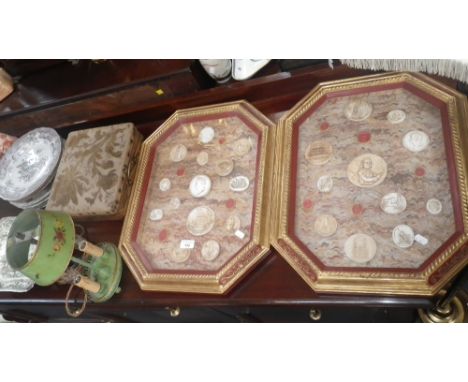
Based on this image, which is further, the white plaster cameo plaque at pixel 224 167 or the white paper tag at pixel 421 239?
the white plaster cameo plaque at pixel 224 167

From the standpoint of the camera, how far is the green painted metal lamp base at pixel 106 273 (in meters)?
1.21

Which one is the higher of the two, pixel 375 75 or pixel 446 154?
pixel 375 75

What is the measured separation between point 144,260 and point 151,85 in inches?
28.5

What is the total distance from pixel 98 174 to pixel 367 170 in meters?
0.99

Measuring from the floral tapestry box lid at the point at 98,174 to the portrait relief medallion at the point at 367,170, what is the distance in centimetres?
84

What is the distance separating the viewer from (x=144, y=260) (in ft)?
4.07

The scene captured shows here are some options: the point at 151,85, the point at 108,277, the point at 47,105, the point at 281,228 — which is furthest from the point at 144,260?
the point at 47,105

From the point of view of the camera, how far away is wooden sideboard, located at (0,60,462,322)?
108 centimetres

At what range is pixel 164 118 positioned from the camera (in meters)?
1.61

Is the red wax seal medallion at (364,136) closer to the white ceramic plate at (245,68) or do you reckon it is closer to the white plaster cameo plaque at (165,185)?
the white ceramic plate at (245,68)

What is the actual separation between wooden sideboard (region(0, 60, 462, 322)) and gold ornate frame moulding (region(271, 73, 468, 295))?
5 centimetres

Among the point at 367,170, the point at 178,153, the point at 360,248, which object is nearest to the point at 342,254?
the point at 360,248

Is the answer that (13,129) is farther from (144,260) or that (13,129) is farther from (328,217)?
(328,217)

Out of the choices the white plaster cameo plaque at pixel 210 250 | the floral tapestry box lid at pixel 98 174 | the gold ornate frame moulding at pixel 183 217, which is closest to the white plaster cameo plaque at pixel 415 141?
the gold ornate frame moulding at pixel 183 217
